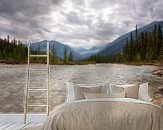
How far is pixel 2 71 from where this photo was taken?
19.8 ft

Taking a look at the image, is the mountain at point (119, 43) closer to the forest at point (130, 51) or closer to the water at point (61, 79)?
the forest at point (130, 51)

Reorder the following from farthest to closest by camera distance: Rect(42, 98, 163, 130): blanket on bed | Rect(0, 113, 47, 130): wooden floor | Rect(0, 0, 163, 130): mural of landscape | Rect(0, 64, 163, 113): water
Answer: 1. Rect(0, 0, 163, 130): mural of landscape
2. Rect(0, 64, 163, 113): water
3. Rect(0, 113, 47, 130): wooden floor
4. Rect(42, 98, 163, 130): blanket on bed

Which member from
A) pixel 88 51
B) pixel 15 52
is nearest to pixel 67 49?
pixel 88 51

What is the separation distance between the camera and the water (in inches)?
230

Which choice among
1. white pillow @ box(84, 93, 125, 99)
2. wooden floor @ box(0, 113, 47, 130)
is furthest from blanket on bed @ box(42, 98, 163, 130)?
wooden floor @ box(0, 113, 47, 130)

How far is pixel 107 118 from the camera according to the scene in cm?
380

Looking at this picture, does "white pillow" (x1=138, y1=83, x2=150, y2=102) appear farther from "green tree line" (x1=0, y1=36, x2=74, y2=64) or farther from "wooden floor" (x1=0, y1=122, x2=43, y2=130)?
"wooden floor" (x1=0, y1=122, x2=43, y2=130)

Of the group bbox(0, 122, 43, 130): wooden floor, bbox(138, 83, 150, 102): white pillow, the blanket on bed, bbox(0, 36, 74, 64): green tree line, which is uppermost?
bbox(0, 36, 74, 64): green tree line

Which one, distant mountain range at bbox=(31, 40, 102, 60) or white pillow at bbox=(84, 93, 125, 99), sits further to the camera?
distant mountain range at bbox=(31, 40, 102, 60)

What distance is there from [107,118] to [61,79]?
2333 mm

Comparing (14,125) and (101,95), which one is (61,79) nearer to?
(14,125)

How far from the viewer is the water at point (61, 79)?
584cm

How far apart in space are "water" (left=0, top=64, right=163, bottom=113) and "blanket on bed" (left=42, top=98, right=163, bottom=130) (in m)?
2.00

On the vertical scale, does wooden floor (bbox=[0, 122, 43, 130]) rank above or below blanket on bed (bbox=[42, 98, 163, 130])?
below
